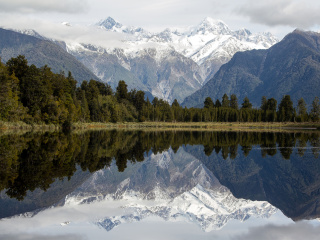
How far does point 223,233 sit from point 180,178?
19663 mm

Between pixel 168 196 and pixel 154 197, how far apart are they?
45.7 inches

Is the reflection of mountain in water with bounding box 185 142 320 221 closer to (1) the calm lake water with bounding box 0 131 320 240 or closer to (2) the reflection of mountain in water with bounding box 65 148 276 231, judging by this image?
(1) the calm lake water with bounding box 0 131 320 240

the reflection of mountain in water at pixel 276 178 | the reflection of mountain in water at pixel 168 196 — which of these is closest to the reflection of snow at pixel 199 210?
the reflection of mountain in water at pixel 168 196

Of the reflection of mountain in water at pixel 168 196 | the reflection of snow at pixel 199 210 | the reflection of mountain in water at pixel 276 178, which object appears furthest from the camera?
the reflection of mountain in water at pixel 276 178

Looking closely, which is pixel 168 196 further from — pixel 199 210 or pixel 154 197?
pixel 199 210

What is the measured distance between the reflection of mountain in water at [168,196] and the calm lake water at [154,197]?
59 mm

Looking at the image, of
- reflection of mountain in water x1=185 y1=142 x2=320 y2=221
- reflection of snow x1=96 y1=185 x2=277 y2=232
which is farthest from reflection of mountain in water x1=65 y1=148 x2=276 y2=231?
reflection of mountain in water x1=185 y1=142 x2=320 y2=221

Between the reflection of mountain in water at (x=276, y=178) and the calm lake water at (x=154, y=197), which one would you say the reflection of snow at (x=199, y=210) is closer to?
the calm lake water at (x=154, y=197)

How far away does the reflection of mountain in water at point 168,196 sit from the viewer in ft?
71.9

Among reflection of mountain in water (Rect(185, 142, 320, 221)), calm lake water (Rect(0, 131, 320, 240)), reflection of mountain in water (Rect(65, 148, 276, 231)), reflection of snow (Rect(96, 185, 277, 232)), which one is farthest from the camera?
→ reflection of mountain in water (Rect(185, 142, 320, 221))

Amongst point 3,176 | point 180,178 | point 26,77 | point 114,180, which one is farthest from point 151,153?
point 26,77

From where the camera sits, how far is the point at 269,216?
857 inches

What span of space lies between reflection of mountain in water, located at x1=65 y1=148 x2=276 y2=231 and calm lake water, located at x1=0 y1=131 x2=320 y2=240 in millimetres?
59

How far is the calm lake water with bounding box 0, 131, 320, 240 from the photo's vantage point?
18672 mm
